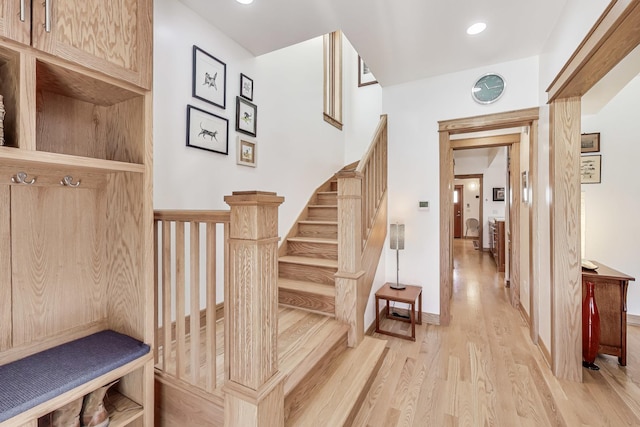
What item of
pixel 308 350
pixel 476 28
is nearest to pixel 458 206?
pixel 476 28

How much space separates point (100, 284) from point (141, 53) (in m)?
1.10

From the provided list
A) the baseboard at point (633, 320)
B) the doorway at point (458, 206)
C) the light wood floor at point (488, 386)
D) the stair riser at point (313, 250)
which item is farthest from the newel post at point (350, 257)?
the doorway at point (458, 206)

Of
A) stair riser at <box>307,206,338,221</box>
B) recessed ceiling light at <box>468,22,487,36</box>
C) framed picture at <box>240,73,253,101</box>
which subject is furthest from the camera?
stair riser at <box>307,206,338,221</box>

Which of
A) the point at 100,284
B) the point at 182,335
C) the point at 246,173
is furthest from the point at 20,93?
the point at 246,173

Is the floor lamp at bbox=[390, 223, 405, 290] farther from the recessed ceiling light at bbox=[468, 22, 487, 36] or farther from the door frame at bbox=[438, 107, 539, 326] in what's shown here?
the recessed ceiling light at bbox=[468, 22, 487, 36]

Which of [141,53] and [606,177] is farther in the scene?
[606,177]

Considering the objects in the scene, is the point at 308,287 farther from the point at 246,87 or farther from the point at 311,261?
the point at 246,87

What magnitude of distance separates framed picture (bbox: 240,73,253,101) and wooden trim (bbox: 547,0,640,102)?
2.31 meters

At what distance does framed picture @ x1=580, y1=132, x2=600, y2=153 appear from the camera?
3.13 metres

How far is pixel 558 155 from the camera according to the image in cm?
207

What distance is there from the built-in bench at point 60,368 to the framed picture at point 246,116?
→ 1.75 metres

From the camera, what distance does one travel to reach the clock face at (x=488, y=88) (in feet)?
9.02

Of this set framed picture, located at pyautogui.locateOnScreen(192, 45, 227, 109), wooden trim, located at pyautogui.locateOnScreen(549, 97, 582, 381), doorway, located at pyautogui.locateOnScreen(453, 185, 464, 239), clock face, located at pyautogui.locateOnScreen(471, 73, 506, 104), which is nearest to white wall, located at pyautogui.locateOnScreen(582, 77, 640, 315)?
clock face, located at pyautogui.locateOnScreen(471, 73, 506, 104)

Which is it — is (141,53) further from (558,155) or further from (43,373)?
(558,155)
